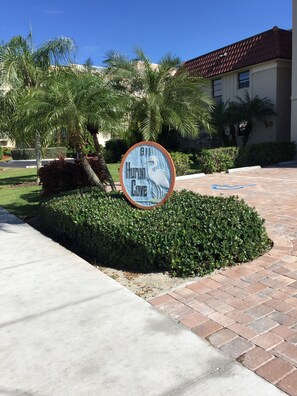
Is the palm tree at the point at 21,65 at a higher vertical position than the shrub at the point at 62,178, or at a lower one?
higher

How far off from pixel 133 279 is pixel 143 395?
2036 mm

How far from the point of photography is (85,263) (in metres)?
5.00

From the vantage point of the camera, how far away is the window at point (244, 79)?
20953 millimetres

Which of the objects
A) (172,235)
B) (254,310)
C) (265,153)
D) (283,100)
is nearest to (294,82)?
(283,100)

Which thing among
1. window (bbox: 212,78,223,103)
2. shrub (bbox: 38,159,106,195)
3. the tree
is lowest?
shrub (bbox: 38,159,106,195)

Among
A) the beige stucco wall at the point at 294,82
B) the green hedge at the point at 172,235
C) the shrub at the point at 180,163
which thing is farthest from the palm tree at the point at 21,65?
the beige stucco wall at the point at 294,82

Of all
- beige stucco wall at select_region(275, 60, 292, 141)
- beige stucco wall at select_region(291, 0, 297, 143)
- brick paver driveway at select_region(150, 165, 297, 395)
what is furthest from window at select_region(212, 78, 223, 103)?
brick paver driveway at select_region(150, 165, 297, 395)

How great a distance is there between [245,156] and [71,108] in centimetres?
1242

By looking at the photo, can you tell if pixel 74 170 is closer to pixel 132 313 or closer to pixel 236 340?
pixel 132 313

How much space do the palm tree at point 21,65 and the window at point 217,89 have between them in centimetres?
1211

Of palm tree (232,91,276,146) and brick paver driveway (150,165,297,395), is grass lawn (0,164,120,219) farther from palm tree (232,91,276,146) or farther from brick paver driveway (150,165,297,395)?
palm tree (232,91,276,146)

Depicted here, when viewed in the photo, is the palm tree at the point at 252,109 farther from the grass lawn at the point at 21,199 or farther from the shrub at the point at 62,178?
the shrub at the point at 62,178

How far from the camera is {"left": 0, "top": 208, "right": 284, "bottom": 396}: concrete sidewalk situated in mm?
2500

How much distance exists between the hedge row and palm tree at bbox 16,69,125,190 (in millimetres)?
9139
